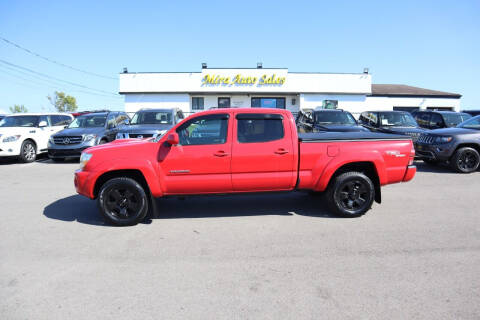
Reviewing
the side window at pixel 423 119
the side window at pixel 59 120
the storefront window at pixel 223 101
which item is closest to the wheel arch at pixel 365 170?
the side window at pixel 423 119

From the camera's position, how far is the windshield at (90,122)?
11.9 metres

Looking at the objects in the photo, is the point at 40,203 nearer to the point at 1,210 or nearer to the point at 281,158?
the point at 1,210

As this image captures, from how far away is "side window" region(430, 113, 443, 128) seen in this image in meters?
12.7

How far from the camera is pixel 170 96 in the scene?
29.4 metres

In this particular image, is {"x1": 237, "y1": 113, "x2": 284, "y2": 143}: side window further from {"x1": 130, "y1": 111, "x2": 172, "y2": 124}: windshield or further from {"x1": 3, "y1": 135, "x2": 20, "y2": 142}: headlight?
{"x1": 3, "y1": 135, "x2": 20, "y2": 142}: headlight

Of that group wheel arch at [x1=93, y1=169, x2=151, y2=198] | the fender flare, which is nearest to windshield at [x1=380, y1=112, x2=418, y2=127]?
the fender flare

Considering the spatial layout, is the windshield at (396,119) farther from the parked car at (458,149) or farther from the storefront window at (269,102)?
the storefront window at (269,102)

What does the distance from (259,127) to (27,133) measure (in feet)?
34.1

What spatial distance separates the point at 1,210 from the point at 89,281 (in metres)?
3.78

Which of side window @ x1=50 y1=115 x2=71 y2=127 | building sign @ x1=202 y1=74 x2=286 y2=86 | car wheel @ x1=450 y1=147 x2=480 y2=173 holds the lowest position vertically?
car wheel @ x1=450 y1=147 x2=480 y2=173

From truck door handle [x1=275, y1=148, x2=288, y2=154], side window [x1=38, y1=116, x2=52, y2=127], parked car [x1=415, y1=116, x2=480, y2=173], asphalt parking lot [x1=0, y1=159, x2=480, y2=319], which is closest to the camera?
asphalt parking lot [x1=0, y1=159, x2=480, y2=319]

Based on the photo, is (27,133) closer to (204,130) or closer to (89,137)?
(89,137)

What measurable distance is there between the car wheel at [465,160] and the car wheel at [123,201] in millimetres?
8547

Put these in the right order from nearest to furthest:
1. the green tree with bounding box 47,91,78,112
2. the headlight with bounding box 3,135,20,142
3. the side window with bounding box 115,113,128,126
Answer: the headlight with bounding box 3,135,20,142 → the side window with bounding box 115,113,128,126 → the green tree with bounding box 47,91,78,112
